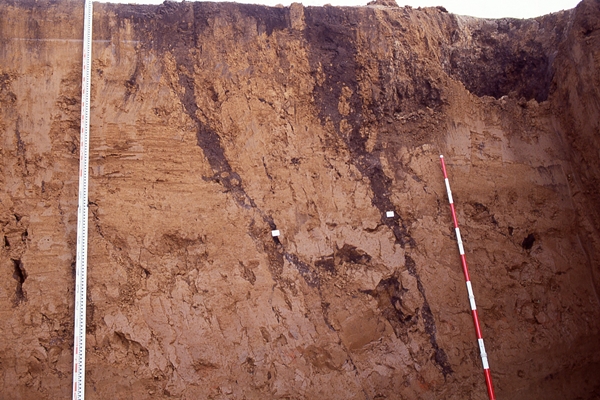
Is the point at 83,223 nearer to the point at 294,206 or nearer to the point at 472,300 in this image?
the point at 294,206

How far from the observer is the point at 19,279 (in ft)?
13.2

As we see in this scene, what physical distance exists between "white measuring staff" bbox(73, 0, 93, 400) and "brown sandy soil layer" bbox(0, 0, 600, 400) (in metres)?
0.07

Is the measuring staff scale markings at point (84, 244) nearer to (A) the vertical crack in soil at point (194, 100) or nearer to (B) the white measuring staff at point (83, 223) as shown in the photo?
(B) the white measuring staff at point (83, 223)

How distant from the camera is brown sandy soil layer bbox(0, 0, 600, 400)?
4.09 m

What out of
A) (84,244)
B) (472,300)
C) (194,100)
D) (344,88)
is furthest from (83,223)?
(472,300)

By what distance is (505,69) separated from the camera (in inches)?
213

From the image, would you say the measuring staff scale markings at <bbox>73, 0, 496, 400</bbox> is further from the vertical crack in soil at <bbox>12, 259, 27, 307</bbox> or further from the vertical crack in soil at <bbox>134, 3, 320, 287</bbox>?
the vertical crack in soil at <bbox>12, 259, 27, 307</bbox>

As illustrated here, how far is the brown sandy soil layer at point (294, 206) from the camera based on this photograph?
161 inches

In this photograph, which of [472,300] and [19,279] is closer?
[19,279]

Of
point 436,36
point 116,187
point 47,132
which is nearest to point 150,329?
point 116,187

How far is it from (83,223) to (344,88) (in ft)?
8.77

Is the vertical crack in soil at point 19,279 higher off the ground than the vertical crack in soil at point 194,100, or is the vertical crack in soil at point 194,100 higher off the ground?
the vertical crack in soil at point 194,100

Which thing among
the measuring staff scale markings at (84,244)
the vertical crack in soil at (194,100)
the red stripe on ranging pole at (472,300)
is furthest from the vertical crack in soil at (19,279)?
the red stripe on ranging pole at (472,300)

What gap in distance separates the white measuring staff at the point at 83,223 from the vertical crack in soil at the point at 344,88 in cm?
201
